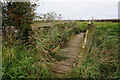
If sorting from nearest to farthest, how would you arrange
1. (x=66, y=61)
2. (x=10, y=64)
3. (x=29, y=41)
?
(x=10, y=64) → (x=66, y=61) → (x=29, y=41)

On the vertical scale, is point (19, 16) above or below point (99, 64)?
above

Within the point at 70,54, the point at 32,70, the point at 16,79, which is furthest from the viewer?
the point at 70,54

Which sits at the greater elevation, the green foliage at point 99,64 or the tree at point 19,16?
the tree at point 19,16

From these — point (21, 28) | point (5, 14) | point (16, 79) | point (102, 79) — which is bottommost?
point (102, 79)

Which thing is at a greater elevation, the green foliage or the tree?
the tree

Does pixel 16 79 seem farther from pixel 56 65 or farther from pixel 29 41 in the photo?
pixel 29 41

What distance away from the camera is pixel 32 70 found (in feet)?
8.92

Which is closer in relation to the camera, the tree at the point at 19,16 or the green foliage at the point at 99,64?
the green foliage at the point at 99,64

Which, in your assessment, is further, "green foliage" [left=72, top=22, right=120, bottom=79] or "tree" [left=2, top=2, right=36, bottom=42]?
"tree" [left=2, top=2, right=36, bottom=42]

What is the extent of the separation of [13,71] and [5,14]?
93.2 inches

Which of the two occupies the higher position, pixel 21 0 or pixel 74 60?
pixel 21 0

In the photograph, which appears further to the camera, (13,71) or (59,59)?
(59,59)

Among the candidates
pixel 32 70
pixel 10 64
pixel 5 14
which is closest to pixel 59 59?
pixel 32 70

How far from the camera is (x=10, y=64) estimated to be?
294 cm
